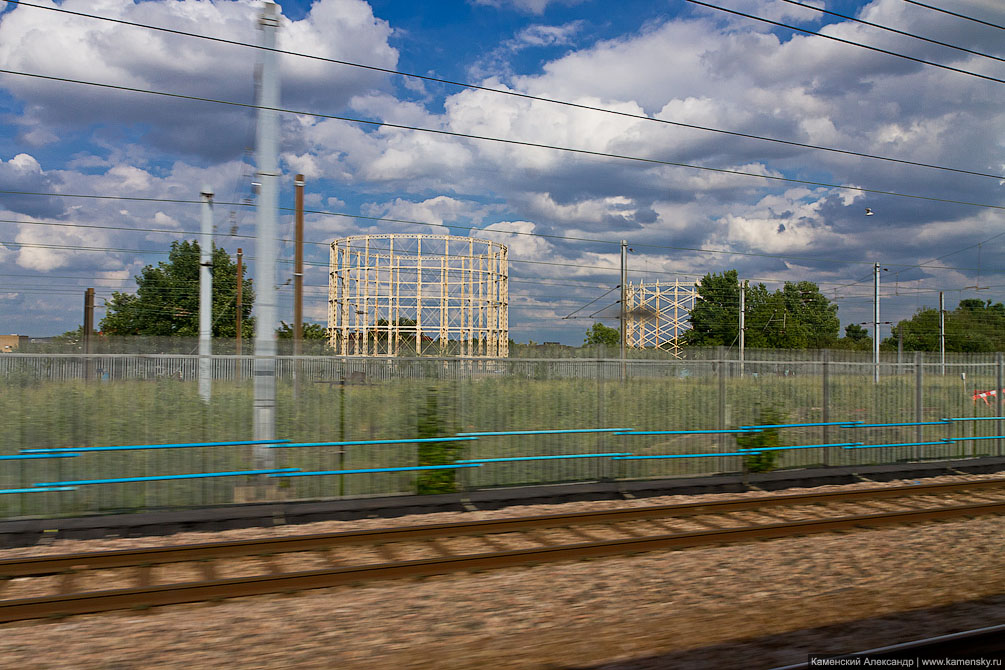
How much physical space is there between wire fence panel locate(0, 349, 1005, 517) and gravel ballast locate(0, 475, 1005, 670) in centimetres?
211

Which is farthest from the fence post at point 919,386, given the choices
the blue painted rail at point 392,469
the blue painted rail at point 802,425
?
the blue painted rail at point 392,469

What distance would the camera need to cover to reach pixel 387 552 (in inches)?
355

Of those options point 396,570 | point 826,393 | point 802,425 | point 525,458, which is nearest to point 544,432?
point 525,458

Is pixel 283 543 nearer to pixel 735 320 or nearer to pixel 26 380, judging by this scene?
pixel 26 380

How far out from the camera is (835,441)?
1647cm

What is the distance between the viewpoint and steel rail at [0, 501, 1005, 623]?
6.78 m

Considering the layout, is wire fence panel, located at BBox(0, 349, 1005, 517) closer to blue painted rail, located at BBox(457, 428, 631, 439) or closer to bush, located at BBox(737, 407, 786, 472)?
blue painted rail, located at BBox(457, 428, 631, 439)

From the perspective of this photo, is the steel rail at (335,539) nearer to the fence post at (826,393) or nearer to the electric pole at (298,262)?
the fence post at (826,393)

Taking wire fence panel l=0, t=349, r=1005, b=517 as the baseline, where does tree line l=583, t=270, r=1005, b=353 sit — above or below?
above

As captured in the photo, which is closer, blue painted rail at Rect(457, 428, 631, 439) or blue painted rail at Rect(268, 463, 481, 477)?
blue painted rail at Rect(268, 463, 481, 477)

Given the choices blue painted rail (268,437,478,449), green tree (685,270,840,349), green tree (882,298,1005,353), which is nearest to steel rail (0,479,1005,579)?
blue painted rail (268,437,478,449)

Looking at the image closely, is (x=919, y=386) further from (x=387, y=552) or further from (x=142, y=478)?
(x=142, y=478)

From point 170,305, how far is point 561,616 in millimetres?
45769

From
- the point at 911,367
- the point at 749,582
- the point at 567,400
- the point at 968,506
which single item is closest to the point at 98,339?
the point at 567,400
